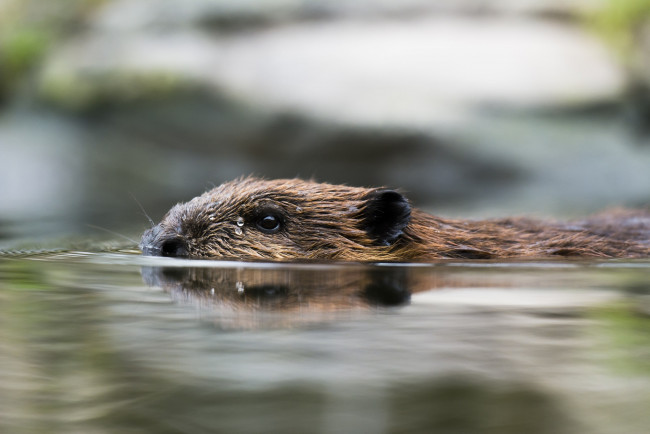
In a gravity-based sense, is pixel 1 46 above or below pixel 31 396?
above

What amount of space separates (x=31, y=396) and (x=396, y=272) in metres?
2.40

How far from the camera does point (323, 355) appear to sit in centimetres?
232

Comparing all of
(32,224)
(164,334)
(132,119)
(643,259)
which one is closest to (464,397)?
(164,334)

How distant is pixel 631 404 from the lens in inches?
76.5

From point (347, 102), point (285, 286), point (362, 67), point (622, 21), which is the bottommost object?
point (285, 286)

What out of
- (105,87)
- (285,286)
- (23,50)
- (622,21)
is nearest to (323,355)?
(285,286)

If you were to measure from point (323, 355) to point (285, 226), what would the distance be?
257 centimetres

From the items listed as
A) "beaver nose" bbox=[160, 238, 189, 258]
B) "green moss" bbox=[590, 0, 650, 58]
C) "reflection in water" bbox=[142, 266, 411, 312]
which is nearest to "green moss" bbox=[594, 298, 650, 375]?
"reflection in water" bbox=[142, 266, 411, 312]

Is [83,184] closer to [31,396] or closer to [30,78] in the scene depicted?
[30,78]

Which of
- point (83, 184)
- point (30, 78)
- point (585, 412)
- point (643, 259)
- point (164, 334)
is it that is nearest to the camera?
point (585, 412)

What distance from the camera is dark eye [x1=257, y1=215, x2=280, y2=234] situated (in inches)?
191

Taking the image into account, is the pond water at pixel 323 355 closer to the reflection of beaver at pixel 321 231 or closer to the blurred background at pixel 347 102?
the reflection of beaver at pixel 321 231

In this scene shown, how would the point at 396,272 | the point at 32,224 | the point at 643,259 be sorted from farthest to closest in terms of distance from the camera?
the point at 32,224 → the point at 643,259 → the point at 396,272

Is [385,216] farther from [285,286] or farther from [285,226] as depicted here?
[285,286]
